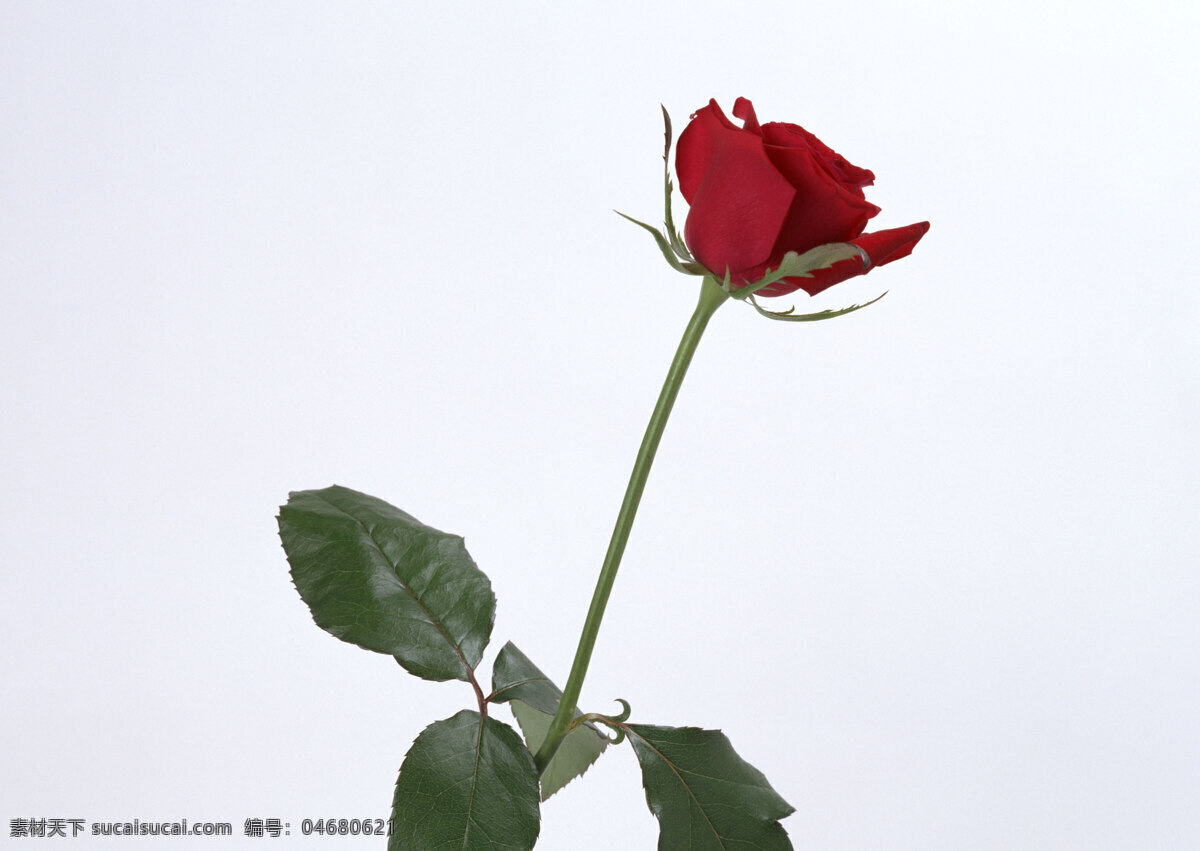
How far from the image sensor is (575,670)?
30 cm

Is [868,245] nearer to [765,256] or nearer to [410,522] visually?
[765,256]

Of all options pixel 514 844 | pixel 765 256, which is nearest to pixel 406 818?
pixel 514 844

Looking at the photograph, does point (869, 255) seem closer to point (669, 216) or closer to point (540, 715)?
Result: point (669, 216)

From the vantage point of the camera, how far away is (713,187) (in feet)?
1.02

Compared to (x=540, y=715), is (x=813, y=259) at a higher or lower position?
higher

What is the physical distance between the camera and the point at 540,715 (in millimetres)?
363

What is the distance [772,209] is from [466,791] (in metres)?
0.17

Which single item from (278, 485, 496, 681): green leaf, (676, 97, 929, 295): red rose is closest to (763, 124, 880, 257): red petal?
(676, 97, 929, 295): red rose

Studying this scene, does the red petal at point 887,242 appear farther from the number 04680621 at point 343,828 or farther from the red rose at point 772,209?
the number 04680621 at point 343,828

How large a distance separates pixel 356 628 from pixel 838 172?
18cm

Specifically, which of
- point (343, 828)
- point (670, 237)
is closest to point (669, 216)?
point (670, 237)

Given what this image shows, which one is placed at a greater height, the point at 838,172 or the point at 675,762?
the point at 838,172

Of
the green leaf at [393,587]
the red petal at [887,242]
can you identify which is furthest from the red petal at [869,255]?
the green leaf at [393,587]

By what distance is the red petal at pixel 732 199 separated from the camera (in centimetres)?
30
